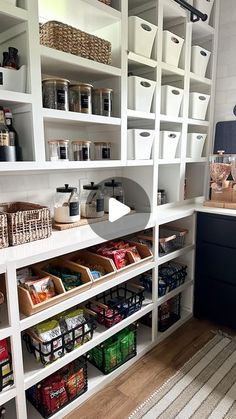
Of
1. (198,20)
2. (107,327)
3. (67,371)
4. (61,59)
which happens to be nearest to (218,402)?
(107,327)

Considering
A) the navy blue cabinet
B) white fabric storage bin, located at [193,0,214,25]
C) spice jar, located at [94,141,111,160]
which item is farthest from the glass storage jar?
white fabric storage bin, located at [193,0,214,25]

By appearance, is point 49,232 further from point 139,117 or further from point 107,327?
point 139,117

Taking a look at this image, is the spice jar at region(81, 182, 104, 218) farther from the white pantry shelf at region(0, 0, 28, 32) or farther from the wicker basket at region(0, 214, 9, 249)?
the white pantry shelf at region(0, 0, 28, 32)

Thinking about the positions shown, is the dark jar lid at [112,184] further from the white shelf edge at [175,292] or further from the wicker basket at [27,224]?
the white shelf edge at [175,292]

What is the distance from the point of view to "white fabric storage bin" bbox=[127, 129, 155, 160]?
171 centimetres

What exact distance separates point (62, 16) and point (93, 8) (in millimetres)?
214

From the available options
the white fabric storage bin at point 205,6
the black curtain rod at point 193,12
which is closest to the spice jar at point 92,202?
the black curtain rod at point 193,12

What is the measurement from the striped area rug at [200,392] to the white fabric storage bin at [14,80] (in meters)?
1.63

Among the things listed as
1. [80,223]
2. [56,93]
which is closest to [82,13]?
[56,93]

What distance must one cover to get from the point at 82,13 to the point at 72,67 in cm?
29

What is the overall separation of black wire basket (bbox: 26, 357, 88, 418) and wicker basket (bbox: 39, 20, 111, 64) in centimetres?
157

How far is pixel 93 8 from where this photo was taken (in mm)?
1388

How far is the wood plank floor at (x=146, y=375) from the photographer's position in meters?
1.50

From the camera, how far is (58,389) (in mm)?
1421
